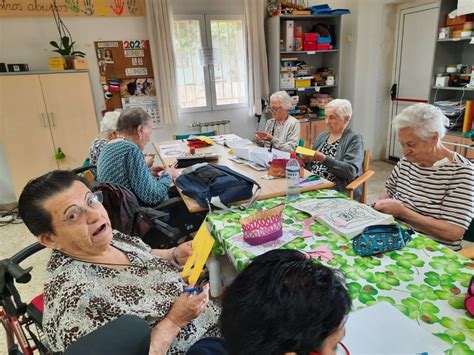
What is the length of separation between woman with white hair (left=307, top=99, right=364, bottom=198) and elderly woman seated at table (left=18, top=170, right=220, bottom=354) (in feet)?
4.85

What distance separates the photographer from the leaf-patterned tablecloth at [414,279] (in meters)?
0.85

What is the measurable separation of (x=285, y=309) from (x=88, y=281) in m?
0.68

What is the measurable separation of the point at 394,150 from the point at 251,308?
5006 mm

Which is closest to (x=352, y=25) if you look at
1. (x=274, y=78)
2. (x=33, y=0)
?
(x=274, y=78)

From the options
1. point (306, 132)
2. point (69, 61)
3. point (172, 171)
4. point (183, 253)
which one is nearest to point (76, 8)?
point (69, 61)

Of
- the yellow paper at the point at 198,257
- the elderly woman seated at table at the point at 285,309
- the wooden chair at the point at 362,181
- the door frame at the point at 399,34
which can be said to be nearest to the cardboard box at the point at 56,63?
the yellow paper at the point at 198,257

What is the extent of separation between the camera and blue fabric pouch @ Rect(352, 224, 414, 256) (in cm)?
117

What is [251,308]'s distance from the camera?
1.85ft

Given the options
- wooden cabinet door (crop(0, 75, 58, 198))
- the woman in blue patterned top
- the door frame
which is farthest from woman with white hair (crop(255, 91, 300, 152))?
wooden cabinet door (crop(0, 75, 58, 198))

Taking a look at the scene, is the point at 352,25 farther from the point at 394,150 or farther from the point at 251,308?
the point at 251,308

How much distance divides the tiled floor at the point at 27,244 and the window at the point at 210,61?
85.5 inches

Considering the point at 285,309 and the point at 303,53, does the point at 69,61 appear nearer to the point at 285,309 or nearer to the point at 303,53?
the point at 303,53

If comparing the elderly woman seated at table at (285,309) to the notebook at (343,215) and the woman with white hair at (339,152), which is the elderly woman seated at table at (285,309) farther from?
the woman with white hair at (339,152)

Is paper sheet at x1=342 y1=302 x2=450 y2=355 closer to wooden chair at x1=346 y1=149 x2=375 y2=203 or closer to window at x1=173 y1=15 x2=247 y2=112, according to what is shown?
wooden chair at x1=346 y1=149 x2=375 y2=203
